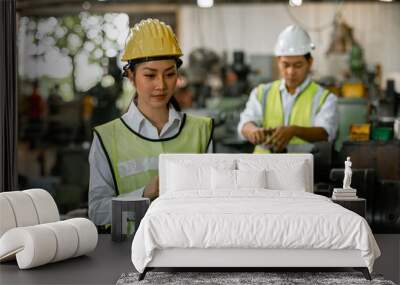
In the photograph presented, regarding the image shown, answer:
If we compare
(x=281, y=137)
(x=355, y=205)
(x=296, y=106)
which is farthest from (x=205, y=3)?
(x=355, y=205)

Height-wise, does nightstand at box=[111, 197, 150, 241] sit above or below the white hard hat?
below

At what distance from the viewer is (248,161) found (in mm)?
7109

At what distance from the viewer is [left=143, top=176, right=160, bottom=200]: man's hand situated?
7.31 meters

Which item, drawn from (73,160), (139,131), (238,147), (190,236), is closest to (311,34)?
(238,147)

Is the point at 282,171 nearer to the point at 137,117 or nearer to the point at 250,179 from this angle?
the point at 250,179

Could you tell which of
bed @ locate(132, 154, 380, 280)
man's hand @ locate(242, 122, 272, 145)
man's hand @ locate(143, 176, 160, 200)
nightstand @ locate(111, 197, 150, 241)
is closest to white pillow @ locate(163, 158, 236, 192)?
man's hand @ locate(143, 176, 160, 200)

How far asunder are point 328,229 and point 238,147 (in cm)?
227

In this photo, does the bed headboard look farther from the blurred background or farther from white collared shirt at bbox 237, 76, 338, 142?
white collared shirt at bbox 237, 76, 338, 142

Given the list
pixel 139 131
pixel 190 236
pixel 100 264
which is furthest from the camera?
pixel 139 131

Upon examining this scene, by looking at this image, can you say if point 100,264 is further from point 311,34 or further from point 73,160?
point 311,34

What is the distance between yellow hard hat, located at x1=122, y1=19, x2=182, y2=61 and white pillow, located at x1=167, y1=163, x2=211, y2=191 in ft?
3.53

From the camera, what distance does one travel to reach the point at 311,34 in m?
7.63

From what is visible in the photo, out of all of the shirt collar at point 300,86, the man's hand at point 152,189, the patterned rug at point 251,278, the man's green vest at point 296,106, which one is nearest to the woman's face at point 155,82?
the man's hand at point 152,189

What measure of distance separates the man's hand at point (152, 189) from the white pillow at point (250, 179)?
0.82 metres
